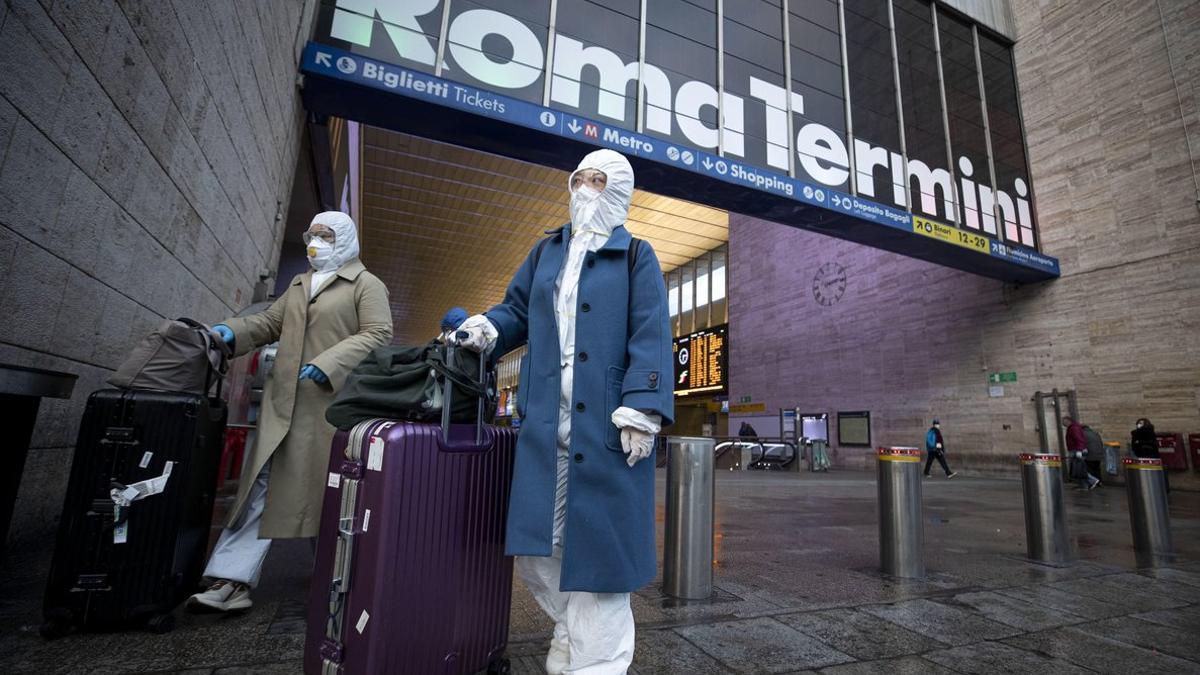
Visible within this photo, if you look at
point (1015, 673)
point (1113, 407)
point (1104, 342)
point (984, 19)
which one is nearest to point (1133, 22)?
point (984, 19)

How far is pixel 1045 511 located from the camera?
3.92 meters

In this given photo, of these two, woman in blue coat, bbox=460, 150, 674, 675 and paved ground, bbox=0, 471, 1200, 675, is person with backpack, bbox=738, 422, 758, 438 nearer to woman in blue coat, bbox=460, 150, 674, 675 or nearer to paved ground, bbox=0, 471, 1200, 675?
paved ground, bbox=0, 471, 1200, 675

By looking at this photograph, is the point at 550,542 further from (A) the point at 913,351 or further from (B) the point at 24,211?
(A) the point at 913,351

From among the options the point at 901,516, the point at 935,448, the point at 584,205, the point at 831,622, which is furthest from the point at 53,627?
the point at 935,448

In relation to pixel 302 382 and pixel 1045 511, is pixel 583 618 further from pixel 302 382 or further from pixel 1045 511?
pixel 1045 511

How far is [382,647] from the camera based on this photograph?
1349mm

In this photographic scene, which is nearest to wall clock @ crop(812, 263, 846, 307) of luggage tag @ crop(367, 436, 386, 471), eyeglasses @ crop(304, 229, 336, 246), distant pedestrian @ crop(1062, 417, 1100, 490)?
distant pedestrian @ crop(1062, 417, 1100, 490)

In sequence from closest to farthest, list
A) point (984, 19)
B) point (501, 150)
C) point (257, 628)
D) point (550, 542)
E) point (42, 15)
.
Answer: point (550, 542), point (257, 628), point (42, 15), point (501, 150), point (984, 19)

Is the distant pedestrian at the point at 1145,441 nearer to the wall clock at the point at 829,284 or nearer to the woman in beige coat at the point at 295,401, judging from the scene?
the wall clock at the point at 829,284

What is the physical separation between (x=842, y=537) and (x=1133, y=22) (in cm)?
1511

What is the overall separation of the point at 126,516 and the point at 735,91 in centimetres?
986

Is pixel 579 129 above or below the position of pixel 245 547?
above

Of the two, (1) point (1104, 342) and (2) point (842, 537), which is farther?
(1) point (1104, 342)

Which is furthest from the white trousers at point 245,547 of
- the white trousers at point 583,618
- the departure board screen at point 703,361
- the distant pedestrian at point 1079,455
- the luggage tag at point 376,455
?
the departure board screen at point 703,361
